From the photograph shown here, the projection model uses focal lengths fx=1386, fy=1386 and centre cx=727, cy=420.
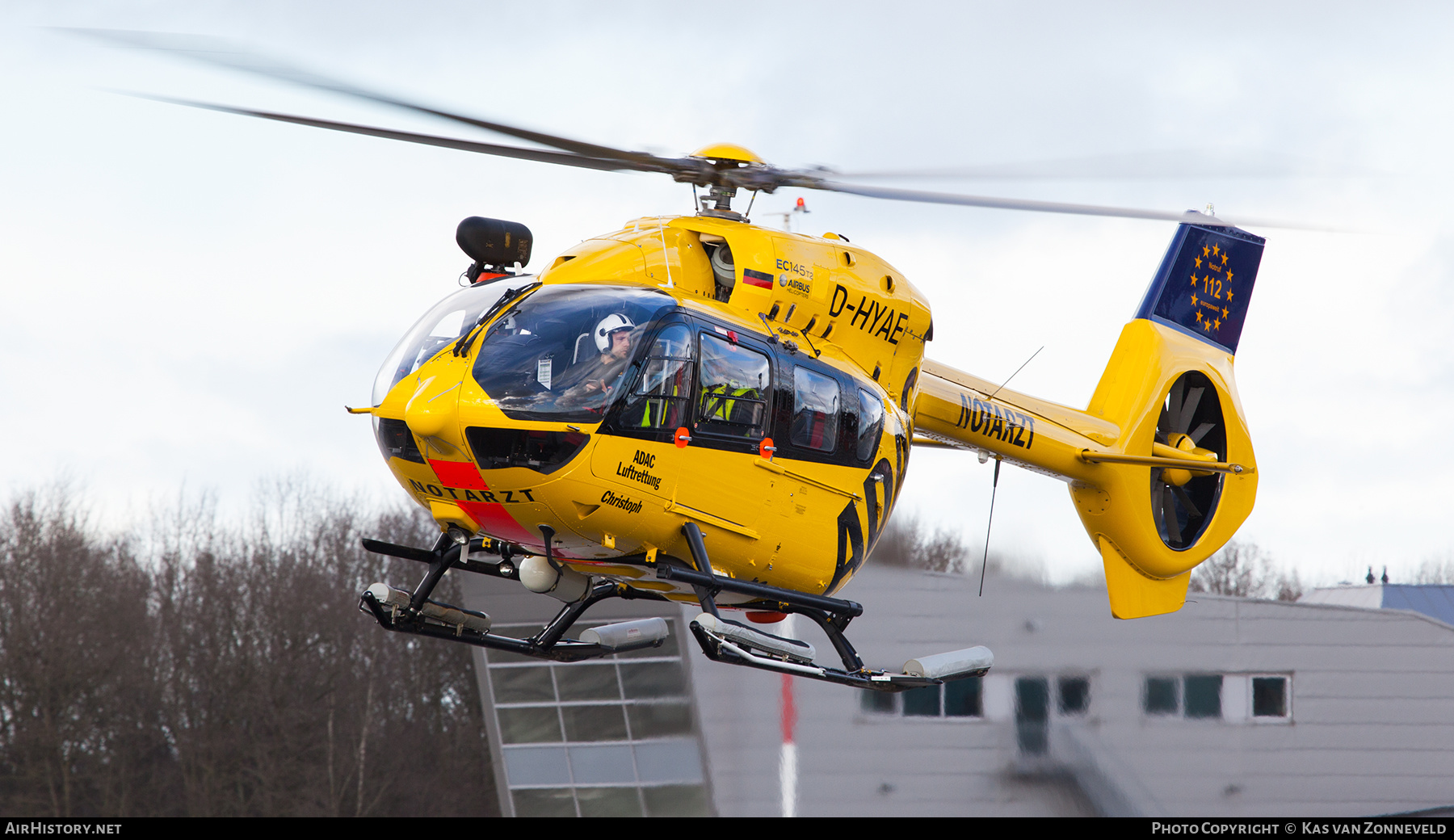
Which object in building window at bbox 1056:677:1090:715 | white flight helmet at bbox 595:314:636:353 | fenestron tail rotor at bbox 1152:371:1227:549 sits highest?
white flight helmet at bbox 595:314:636:353

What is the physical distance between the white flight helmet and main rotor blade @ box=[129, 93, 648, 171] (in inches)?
61.7

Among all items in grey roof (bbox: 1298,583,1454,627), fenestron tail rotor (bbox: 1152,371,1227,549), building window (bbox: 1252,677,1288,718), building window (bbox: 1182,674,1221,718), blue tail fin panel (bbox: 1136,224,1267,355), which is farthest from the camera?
grey roof (bbox: 1298,583,1454,627)

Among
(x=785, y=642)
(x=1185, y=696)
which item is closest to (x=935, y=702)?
(x=1185, y=696)

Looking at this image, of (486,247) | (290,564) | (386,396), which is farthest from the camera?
(290,564)

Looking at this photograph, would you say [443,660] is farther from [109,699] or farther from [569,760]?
[569,760]

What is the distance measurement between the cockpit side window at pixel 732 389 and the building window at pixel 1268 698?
68.7ft

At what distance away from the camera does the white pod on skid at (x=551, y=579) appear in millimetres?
10078

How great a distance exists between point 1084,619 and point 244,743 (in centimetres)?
3023

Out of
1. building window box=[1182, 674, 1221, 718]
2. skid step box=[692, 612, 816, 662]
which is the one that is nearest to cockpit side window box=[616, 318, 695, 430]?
skid step box=[692, 612, 816, 662]

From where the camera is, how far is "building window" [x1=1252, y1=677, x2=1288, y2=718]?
27.2m

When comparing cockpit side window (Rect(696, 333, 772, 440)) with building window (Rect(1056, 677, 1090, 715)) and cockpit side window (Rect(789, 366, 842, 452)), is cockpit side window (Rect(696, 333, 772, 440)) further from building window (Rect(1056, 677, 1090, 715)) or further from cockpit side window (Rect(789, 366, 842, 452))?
building window (Rect(1056, 677, 1090, 715))

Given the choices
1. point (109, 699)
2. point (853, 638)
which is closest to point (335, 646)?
point (109, 699)

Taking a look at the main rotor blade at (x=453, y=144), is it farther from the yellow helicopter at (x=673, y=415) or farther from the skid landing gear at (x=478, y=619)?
the skid landing gear at (x=478, y=619)
